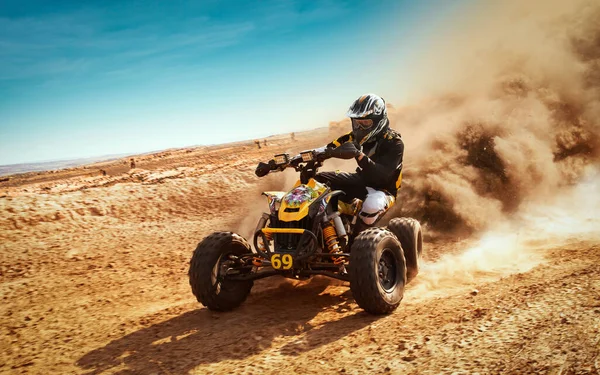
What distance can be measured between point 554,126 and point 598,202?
2.81m

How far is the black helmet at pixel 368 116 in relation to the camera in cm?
627

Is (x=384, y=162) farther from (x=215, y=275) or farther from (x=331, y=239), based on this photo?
(x=215, y=275)

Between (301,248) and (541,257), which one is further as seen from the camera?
(541,257)

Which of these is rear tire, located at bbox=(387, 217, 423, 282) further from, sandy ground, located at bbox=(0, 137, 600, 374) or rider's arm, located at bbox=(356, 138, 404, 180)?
rider's arm, located at bbox=(356, 138, 404, 180)

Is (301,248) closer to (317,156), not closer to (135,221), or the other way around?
(317,156)

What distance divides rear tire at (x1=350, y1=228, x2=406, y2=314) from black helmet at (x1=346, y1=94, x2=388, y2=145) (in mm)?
1838

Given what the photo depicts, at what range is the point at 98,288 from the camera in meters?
7.14

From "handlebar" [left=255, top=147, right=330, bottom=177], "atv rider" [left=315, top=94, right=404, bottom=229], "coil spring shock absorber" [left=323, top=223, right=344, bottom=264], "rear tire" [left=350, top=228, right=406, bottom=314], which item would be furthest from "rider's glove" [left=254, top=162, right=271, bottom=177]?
"rear tire" [left=350, top=228, right=406, bottom=314]

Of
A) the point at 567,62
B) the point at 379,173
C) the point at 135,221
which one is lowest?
the point at 135,221

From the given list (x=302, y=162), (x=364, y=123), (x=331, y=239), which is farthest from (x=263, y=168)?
(x=364, y=123)

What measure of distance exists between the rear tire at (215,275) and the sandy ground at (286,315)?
22 centimetres

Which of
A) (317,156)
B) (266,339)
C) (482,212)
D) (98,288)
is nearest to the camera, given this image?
(266,339)

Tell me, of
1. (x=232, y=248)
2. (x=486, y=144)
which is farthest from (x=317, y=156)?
(x=486, y=144)

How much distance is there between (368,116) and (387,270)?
2.27m
